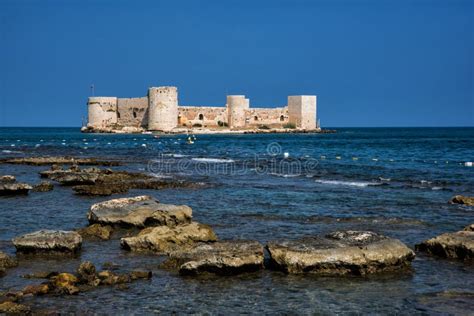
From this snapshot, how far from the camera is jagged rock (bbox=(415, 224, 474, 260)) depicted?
872 cm

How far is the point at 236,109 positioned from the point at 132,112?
43.5 ft

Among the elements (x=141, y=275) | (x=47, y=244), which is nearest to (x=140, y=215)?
(x=47, y=244)

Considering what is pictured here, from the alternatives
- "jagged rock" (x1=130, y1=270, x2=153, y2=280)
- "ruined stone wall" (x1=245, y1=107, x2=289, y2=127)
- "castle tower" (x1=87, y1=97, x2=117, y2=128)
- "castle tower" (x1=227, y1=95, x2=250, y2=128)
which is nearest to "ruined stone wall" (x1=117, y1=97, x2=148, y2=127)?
"castle tower" (x1=87, y1=97, x2=117, y2=128)

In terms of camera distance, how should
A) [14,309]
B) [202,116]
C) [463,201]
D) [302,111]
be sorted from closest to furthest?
[14,309] → [463,201] → [202,116] → [302,111]

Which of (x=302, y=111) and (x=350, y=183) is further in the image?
(x=302, y=111)

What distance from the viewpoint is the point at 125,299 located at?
22.5 ft

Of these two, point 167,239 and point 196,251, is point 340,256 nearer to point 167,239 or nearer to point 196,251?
point 196,251

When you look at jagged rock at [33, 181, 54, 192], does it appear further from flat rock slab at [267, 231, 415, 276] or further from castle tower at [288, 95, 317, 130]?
castle tower at [288, 95, 317, 130]

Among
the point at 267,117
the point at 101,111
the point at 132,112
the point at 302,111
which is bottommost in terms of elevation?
the point at 267,117

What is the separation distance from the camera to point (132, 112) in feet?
253

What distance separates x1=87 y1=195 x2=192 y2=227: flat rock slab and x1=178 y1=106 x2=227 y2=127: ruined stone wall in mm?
65676

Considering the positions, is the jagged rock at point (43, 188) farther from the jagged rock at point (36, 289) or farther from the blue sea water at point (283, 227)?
the jagged rock at point (36, 289)

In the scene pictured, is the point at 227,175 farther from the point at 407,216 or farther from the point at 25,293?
the point at 25,293

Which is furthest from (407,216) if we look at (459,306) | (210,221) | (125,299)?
(125,299)
